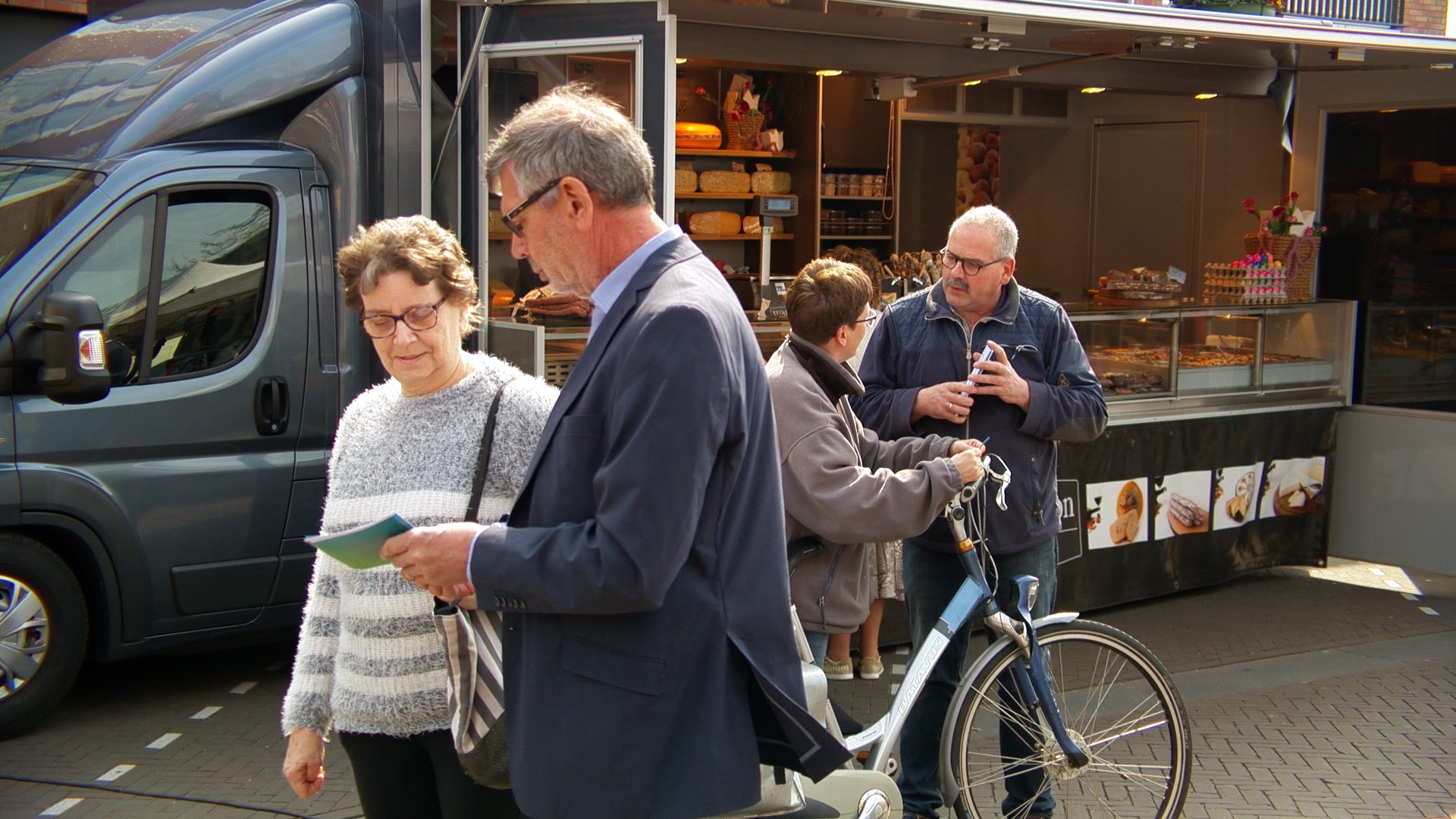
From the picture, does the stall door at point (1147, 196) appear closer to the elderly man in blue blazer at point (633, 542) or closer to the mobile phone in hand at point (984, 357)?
the mobile phone in hand at point (984, 357)

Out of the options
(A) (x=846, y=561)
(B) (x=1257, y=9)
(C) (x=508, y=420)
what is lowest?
(A) (x=846, y=561)

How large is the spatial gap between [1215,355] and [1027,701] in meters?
4.06

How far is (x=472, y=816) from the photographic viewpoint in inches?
99.1

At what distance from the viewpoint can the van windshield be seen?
191 inches

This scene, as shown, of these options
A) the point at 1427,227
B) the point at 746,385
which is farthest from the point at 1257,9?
the point at 746,385

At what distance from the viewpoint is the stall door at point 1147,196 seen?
11438mm

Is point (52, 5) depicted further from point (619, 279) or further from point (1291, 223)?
point (619, 279)

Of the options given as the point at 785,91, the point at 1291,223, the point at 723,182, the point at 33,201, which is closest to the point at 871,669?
the point at 33,201

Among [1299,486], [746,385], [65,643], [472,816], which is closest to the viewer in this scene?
[746,385]

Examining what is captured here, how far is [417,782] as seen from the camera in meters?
2.59

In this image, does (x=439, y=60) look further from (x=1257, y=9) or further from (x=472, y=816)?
(x=1257, y=9)

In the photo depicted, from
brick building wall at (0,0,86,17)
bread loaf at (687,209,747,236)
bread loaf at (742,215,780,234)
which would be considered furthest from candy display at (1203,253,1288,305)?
brick building wall at (0,0,86,17)

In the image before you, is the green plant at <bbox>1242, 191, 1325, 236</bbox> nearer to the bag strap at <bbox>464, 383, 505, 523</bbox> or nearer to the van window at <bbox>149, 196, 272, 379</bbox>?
the van window at <bbox>149, 196, 272, 379</bbox>

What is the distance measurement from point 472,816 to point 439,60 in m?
4.02
